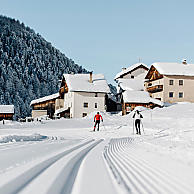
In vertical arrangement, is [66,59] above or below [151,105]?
above

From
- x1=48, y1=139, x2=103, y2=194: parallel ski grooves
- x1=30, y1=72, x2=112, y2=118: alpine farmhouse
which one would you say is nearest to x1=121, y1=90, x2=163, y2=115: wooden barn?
x1=30, y1=72, x2=112, y2=118: alpine farmhouse

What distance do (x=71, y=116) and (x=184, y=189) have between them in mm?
51037

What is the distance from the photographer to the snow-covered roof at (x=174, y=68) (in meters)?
52.9

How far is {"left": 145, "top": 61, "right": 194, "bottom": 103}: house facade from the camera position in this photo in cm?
5238

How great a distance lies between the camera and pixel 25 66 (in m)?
137

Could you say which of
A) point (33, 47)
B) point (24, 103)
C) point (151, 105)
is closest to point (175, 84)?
point (151, 105)

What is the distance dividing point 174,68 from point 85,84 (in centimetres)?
1698

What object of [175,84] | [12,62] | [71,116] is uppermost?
[12,62]

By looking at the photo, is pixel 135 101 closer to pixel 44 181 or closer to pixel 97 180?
pixel 97 180

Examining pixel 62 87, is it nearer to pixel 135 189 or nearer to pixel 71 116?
pixel 71 116

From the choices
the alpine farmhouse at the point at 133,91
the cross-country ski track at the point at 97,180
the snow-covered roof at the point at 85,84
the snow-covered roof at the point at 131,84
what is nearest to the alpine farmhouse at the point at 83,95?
the snow-covered roof at the point at 85,84

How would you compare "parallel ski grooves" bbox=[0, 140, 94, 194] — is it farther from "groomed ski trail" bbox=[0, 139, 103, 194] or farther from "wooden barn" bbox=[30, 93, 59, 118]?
"wooden barn" bbox=[30, 93, 59, 118]

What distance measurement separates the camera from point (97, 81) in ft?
192

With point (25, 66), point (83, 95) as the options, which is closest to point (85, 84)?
point (83, 95)
